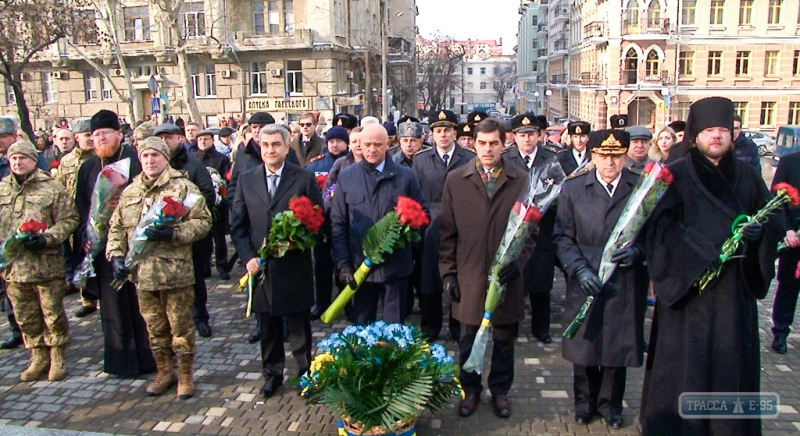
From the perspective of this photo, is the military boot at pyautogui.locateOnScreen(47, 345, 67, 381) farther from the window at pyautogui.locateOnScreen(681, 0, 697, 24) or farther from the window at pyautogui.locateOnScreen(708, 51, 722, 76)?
the window at pyautogui.locateOnScreen(708, 51, 722, 76)

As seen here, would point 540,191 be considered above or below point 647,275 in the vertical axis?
above

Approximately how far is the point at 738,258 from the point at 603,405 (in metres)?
1.52

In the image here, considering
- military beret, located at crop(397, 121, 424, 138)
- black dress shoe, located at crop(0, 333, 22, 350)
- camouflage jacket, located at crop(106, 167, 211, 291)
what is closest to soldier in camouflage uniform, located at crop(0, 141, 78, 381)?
camouflage jacket, located at crop(106, 167, 211, 291)

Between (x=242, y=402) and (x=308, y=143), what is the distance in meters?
5.24

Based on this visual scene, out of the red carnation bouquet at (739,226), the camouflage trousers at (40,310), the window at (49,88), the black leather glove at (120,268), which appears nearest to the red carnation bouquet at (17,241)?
the camouflage trousers at (40,310)

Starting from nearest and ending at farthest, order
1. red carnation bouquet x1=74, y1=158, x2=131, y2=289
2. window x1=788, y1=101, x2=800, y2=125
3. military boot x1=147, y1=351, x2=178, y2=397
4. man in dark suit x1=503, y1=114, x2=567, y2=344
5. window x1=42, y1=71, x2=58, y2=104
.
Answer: military boot x1=147, y1=351, x2=178, y2=397 < red carnation bouquet x1=74, y1=158, x2=131, y2=289 < man in dark suit x1=503, y1=114, x2=567, y2=344 < window x1=42, y1=71, x2=58, y2=104 < window x1=788, y1=101, x2=800, y2=125

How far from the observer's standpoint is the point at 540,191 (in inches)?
182

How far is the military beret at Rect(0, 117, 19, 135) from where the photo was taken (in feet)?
22.3

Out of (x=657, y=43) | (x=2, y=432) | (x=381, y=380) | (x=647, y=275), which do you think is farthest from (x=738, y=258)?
(x=657, y=43)

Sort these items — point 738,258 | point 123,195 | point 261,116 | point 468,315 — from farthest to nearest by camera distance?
1. point 261,116
2. point 123,195
3. point 468,315
4. point 738,258

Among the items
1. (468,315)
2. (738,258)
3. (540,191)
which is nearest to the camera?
(738,258)

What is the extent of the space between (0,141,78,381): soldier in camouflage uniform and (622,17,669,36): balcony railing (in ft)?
147

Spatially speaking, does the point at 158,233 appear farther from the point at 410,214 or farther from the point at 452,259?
the point at 452,259

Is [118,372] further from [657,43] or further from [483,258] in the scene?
[657,43]
